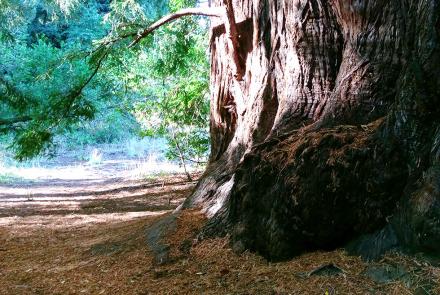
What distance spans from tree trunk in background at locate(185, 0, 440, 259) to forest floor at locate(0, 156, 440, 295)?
153mm

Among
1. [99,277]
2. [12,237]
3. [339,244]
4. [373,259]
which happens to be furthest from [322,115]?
[12,237]

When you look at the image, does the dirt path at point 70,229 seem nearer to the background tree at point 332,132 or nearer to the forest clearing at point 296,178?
the forest clearing at point 296,178

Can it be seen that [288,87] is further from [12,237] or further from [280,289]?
[12,237]

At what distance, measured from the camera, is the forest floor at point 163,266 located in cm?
268

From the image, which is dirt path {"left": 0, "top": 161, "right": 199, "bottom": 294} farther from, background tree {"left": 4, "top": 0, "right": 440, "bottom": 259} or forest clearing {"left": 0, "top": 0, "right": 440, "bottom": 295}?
background tree {"left": 4, "top": 0, "right": 440, "bottom": 259}

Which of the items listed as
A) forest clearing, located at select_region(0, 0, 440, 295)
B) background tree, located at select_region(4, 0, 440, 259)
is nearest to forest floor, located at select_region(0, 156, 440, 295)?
forest clearing, located at select_region(0, 0, 440, 295)

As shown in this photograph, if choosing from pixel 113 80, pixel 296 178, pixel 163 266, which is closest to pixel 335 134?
pixel 296 178

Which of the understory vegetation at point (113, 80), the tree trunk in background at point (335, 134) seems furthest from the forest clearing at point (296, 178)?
the understory vegetation at point (113, 80)

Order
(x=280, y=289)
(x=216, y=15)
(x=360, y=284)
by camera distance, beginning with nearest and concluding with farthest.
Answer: (x=360, y=284)
(x=280, y=289)
(x=216, y=15)

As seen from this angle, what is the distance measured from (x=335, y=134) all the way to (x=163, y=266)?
1.62m

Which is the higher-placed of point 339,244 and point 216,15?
point 216,15

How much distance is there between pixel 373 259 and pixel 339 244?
1.21ft

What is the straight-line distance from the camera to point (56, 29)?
27.6 meters

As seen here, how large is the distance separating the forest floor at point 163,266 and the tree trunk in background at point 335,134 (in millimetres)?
153
